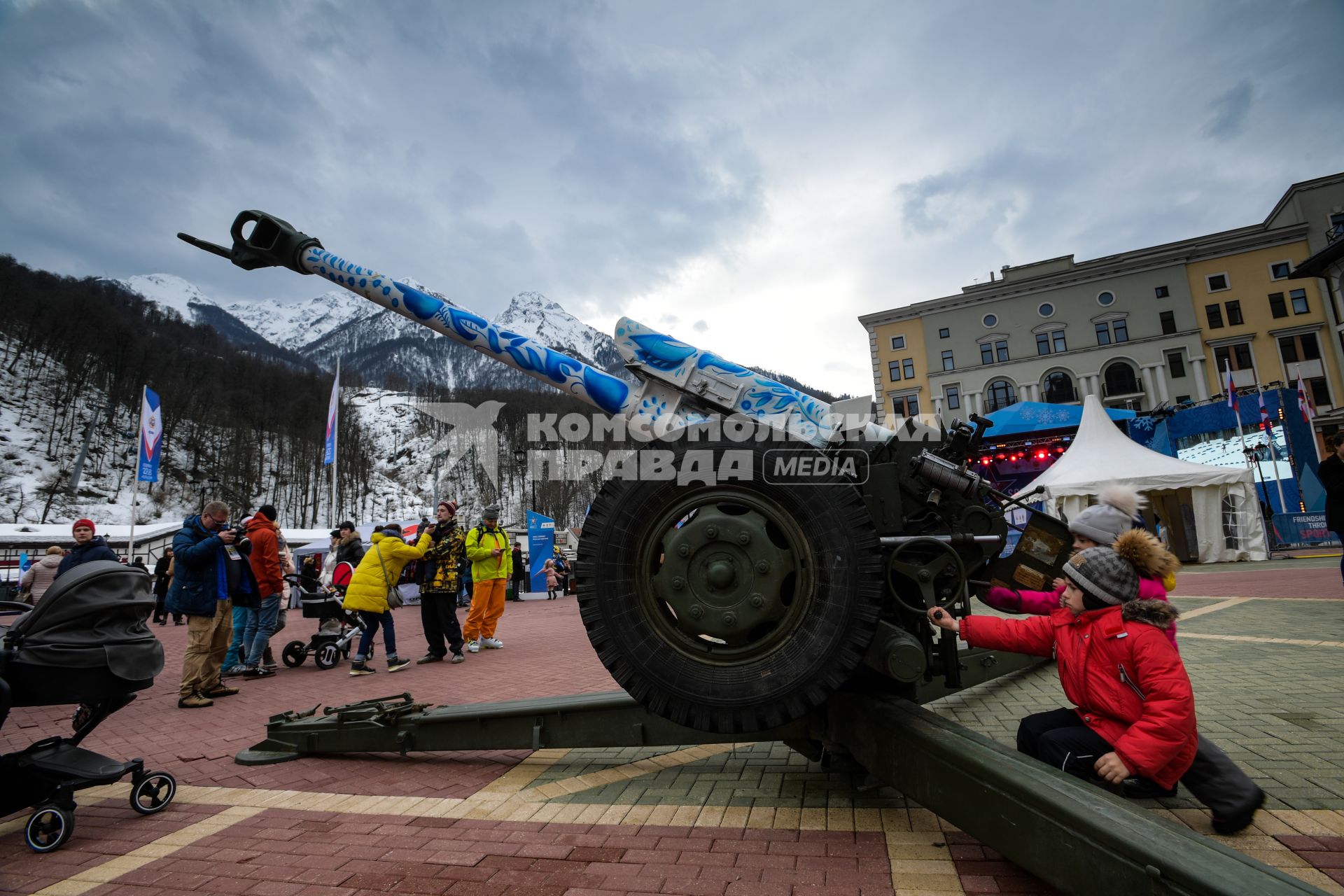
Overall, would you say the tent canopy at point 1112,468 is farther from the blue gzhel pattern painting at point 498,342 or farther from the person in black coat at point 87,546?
the person in black coat at point 87,546

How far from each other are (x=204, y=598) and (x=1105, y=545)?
265 inches

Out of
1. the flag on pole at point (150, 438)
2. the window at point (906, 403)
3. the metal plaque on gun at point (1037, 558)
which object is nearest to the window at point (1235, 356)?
the window at point (906, 403)

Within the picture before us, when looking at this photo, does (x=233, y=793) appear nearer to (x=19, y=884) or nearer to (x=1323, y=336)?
(x=19, y=884)

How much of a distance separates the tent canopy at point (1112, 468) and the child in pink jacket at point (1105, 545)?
42.4 ft

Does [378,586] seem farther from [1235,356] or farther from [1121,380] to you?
[1235,356]

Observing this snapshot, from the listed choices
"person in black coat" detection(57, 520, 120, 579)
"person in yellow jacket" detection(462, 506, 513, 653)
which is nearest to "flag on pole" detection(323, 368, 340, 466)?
"person in black coat" detection(57, 520, 120, 579)

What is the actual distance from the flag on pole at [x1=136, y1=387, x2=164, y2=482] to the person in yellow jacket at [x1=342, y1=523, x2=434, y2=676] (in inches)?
553

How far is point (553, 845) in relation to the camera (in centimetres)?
245

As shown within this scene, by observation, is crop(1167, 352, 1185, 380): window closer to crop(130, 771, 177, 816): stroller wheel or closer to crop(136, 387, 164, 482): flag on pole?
crop(136, 387, 164, 482): flag on pole

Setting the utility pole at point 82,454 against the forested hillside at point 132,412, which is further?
the forested hillside at point 132,412

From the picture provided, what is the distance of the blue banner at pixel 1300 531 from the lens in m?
15.7

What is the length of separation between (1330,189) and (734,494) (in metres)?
62.0

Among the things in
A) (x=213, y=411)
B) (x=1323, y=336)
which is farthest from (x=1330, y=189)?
(x=213, y=411)

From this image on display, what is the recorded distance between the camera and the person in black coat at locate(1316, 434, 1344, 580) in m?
6.14
